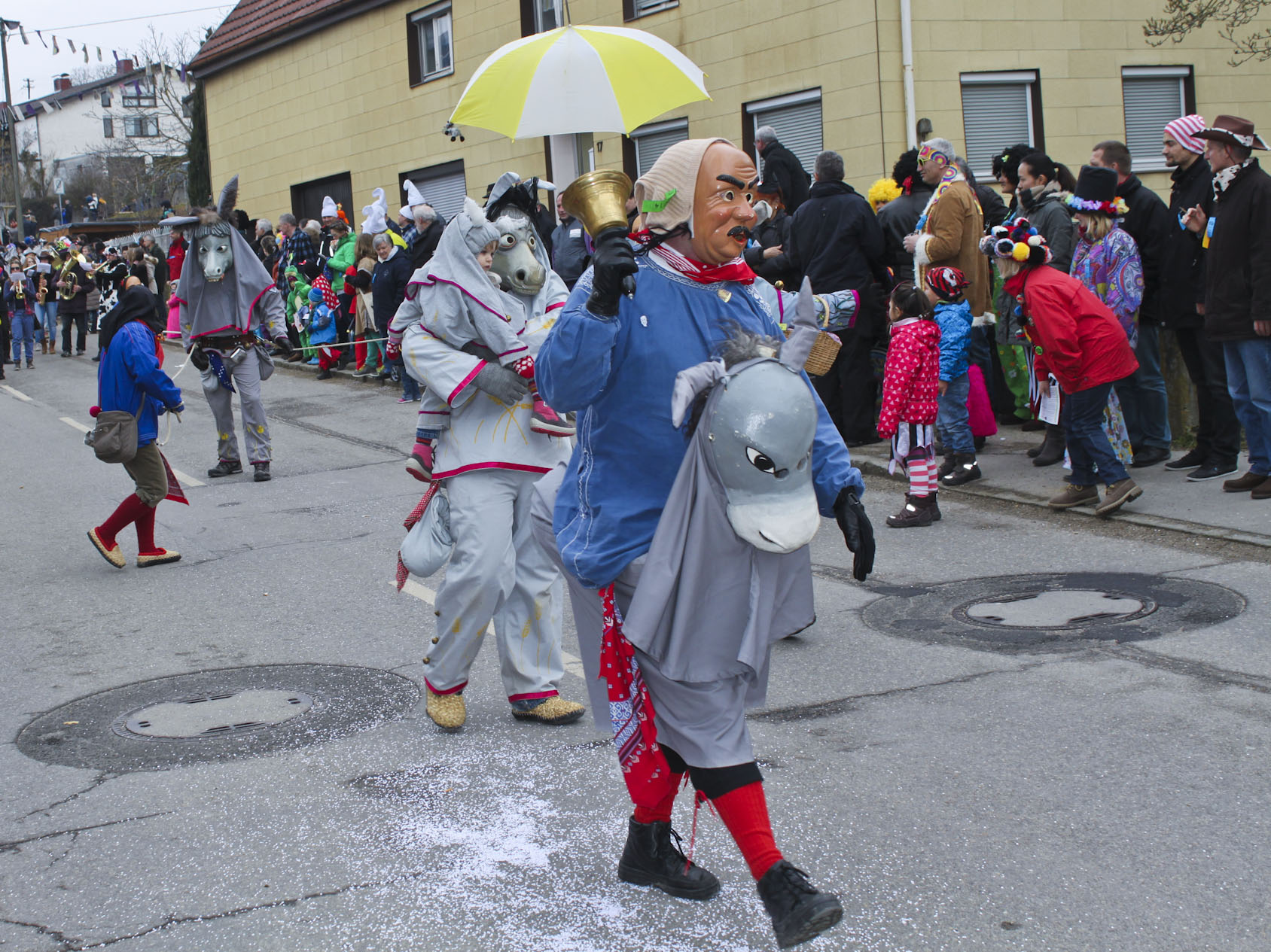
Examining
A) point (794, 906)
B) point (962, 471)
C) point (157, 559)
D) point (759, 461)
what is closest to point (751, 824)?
point (794, 906)

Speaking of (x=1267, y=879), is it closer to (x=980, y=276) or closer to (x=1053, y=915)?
(x=1053, y=915)

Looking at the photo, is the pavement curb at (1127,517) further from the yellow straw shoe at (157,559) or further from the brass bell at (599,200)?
the brass bell at (599,200)

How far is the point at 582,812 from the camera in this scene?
4199mm

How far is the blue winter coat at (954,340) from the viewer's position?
29.6ft

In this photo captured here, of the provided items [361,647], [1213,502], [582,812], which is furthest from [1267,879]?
[1213,502]

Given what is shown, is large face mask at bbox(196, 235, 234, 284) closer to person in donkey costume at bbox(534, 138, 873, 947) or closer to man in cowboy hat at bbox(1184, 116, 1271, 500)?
man in cowboy hat at bbox(1184, 116, 1271, 500)

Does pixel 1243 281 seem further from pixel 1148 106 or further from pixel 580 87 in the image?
pixel 1148 106

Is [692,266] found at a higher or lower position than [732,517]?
higher

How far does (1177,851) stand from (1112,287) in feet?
20.1

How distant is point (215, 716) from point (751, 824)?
285 centimetres

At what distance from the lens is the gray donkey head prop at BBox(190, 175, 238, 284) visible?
1115cm

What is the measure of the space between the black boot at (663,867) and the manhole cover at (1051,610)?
2521 mm

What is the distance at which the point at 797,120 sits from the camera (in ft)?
51.1

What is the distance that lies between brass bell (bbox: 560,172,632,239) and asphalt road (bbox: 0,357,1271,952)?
1806 millimetres
